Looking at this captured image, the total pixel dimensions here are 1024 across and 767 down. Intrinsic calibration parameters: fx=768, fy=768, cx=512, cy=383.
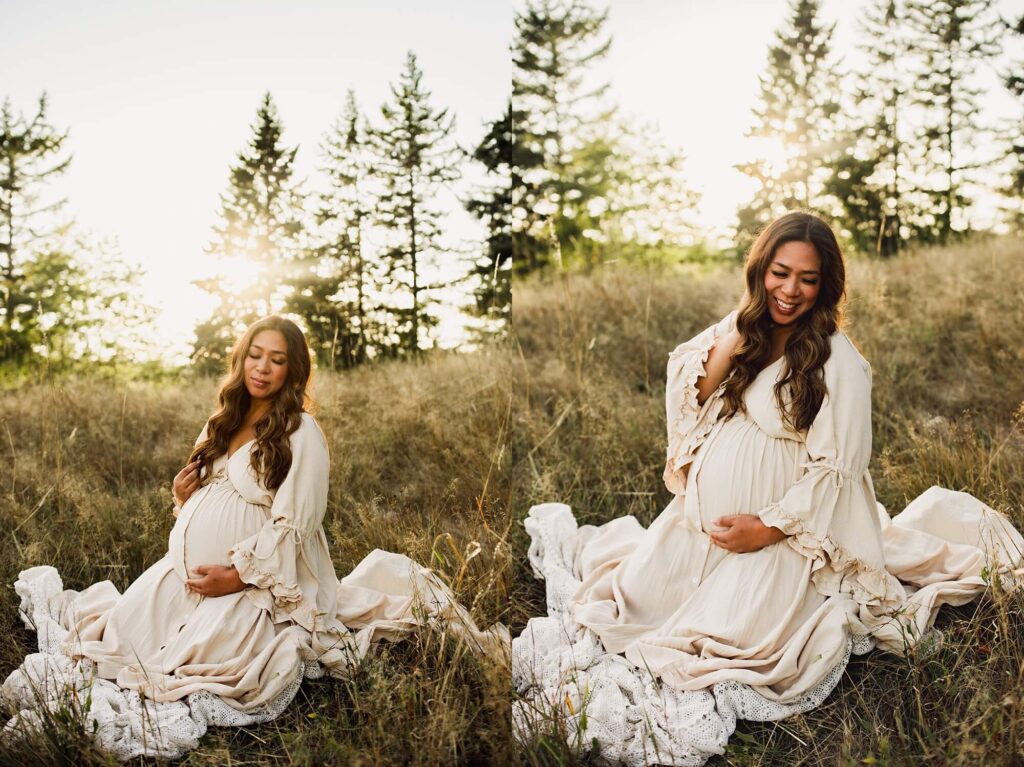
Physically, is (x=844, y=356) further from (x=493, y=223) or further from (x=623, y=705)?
(x=493, y=223)

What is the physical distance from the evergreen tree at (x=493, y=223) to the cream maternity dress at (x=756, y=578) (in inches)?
85.9

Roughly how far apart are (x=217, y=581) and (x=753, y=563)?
2.16 m

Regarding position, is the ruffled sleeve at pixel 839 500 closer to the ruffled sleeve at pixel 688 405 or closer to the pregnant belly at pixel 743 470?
the pregnant belly at pixel 743 470

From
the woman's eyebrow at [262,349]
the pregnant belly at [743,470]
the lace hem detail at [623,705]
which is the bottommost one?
the lace hem detail at [623,705]

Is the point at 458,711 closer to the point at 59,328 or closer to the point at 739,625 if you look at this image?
the point at 739,625

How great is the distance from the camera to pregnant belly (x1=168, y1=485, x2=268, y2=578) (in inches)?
125

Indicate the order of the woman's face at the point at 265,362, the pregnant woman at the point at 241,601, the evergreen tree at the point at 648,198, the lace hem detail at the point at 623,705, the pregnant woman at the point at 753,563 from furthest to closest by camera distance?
the evergreen tree at the point at 648,198 < the woman's face at the point at 265,362 < the pregnant woman at the point at 241,601 < the pregnant woman at the point at 753,563 < the lace hem detail at the point at 623,705

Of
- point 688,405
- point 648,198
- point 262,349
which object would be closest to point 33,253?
→ point 262,349

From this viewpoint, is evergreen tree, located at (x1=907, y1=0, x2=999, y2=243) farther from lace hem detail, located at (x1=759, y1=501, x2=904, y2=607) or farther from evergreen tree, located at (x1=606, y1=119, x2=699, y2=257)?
lace hem detail, located at (x1=759, y1=501, x2=904, y2=607)

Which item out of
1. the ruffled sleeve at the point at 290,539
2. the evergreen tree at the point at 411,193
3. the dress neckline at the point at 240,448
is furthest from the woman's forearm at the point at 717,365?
the evergreen tree at the point at 411,193

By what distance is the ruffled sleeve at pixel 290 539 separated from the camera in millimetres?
3092

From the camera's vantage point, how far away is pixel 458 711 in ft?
8.98

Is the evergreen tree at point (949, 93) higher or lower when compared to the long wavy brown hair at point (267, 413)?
higher

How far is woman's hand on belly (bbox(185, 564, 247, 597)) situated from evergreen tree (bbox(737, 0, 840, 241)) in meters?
6.44
